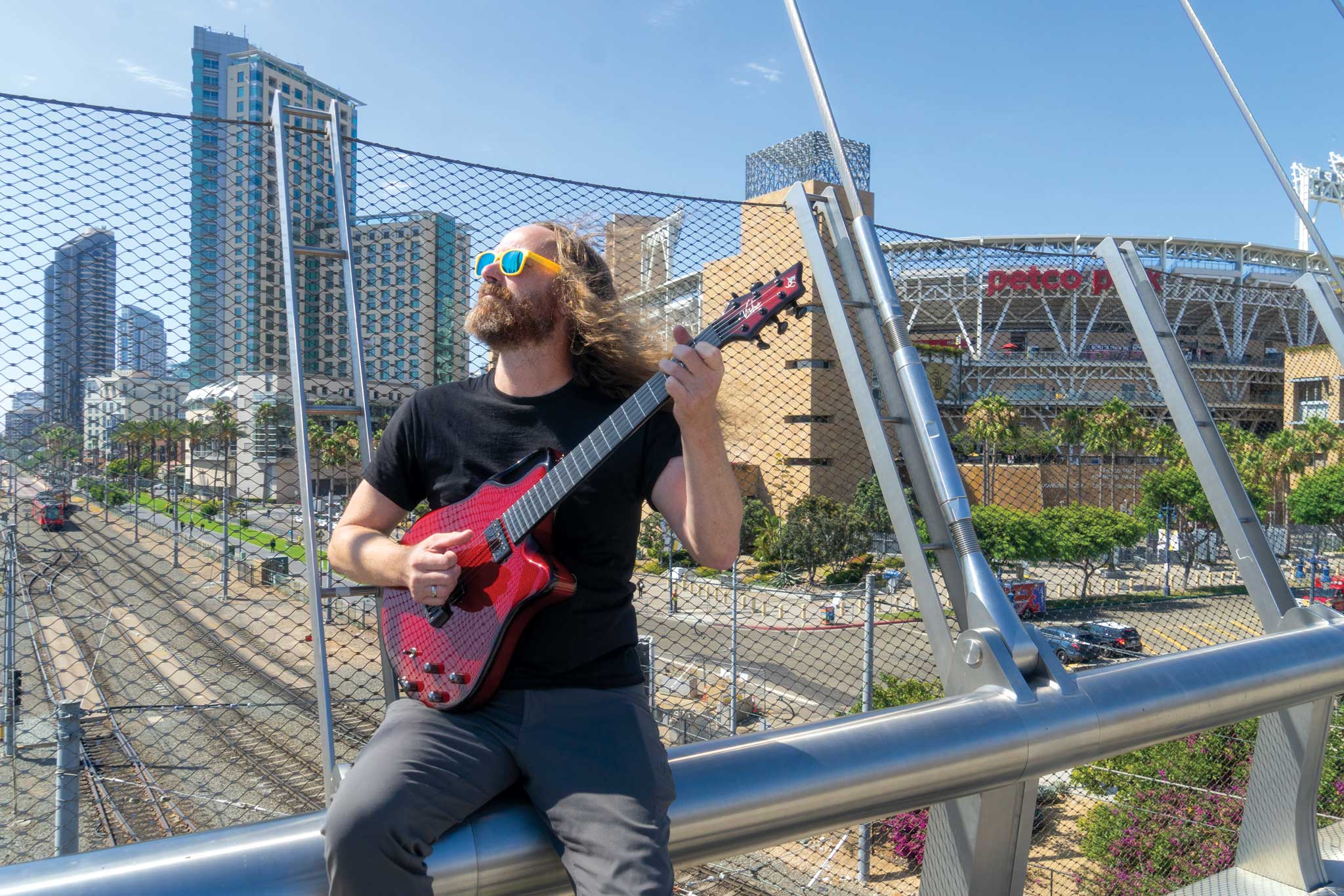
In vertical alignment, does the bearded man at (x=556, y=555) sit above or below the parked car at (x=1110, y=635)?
above

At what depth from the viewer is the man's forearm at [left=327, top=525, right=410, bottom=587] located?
146 centimetres

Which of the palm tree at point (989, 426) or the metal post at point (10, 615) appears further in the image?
the palm tree at point (989, 426)

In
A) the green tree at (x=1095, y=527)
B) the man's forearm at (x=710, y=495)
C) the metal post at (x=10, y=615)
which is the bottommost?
the green tree at (x=1095, y=527)

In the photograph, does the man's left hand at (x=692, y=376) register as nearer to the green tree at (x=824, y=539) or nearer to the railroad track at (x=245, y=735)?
the railroad track at (x=245, y=735)

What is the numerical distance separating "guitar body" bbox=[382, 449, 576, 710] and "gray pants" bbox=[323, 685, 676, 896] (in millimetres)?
44

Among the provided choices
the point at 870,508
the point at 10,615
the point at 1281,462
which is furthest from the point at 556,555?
the point at 1281,462

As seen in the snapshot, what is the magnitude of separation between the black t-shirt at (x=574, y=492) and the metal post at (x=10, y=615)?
1400mm

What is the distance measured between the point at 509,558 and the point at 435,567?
11cm

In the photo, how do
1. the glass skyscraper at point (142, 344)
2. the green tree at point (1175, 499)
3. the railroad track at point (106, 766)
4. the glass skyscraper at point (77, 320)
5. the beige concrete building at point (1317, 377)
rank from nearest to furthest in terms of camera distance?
the glass skyscraper at point (77, 320), the glass skyscraper at point (142, 344), the railroad track at point (106, 766), the beige concrete building at point (1317, 377), the green tree at point (1175, 499)

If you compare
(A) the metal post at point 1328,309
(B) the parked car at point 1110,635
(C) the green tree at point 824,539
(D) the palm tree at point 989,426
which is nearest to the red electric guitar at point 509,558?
(A) the metal post at point 1328,309

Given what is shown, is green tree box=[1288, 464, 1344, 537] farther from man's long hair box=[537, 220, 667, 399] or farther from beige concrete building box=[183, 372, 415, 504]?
beige concrete building box=[183, 372, 415, 504]

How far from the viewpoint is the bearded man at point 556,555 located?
1092 millimetres

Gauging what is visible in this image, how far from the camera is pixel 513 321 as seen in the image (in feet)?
5.18

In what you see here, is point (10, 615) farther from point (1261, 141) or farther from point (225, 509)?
point (1261, 141)
